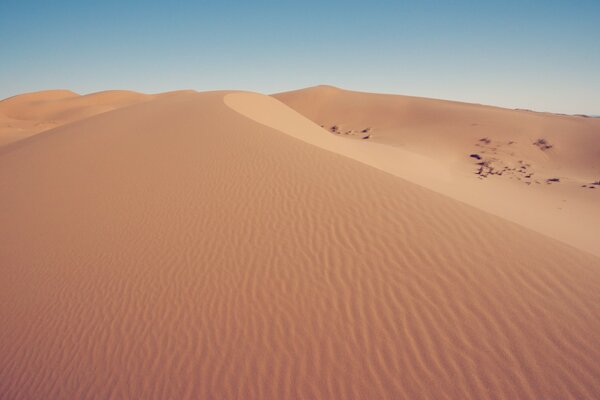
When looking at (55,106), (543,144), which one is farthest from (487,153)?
(55,106)

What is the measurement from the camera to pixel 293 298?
404 centimetres

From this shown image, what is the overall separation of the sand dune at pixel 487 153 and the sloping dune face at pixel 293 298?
3.98m

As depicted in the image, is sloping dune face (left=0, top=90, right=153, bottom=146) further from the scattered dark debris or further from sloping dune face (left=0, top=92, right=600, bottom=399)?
the scattered dark debris

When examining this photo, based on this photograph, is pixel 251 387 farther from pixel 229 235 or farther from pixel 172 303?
pixel 229 235

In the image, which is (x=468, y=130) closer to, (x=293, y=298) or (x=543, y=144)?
(x=543, y=144)

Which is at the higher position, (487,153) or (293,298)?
(487,153)

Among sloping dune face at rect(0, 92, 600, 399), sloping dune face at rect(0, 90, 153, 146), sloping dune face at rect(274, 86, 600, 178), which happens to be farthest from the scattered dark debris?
sloping dune face at rect(0, 90, 153, 146)

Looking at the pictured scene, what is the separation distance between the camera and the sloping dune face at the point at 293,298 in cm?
316

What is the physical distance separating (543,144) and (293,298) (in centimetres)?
2649

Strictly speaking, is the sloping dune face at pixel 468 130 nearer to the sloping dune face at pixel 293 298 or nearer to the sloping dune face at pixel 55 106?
the sloping dune face at pixel 293 298

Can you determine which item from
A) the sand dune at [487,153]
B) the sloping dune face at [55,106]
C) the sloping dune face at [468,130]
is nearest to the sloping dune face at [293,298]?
the sand dune at [487,153]

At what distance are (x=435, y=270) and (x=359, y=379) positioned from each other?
1.78 metres

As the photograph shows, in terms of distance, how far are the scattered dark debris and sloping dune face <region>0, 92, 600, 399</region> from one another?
73.4ft

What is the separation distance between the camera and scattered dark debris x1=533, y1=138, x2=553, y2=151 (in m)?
22.7
